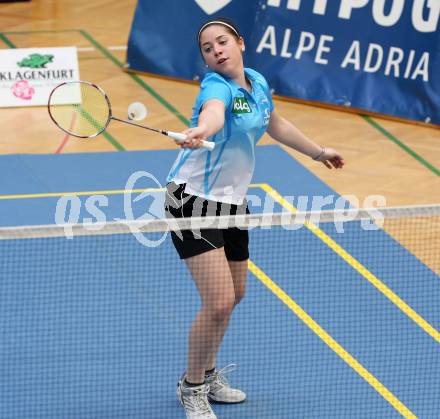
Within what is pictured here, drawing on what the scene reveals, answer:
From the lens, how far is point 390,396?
684 cm

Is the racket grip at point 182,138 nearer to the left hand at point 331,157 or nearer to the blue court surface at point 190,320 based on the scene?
the left hand at point 331,157

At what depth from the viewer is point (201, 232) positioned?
5.98 meters

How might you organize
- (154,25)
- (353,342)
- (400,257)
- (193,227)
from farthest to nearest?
(154,25), (400,257), (353,342), (193,227)

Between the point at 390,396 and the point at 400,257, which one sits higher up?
the point at 400,257

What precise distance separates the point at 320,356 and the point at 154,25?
6538 mm

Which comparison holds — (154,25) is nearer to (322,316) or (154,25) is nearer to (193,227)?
(322,316)

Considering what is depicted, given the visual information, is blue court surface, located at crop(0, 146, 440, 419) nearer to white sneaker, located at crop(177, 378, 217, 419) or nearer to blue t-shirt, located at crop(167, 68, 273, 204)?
white sneaker, located at crop(177, 378, 217, 419)

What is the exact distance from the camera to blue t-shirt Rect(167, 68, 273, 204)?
591 cm

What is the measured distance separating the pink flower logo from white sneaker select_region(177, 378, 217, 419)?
6093mm

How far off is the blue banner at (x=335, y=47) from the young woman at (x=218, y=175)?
19.0 feet

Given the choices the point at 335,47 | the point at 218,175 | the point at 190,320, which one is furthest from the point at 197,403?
the point at 335,47

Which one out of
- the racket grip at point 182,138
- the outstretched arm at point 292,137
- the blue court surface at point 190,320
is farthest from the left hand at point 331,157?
the blue court surface at point 190,320

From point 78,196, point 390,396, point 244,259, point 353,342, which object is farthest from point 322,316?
point 78,196

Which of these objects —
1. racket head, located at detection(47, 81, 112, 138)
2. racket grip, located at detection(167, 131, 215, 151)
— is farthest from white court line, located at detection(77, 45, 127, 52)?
racket grip, located at detection(167, 131, 215, 151)
